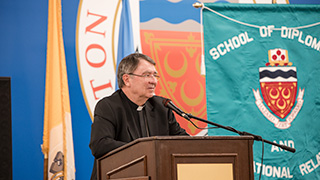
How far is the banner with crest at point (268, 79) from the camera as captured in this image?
3.84m

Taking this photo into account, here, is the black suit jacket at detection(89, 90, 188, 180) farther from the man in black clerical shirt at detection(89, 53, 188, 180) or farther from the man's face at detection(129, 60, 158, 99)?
the man's face at detection(129, 60, 158, 99)

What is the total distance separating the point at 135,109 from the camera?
2.97 meters

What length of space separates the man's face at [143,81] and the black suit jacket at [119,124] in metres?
0.12

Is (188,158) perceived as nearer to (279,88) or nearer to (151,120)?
(151,120)

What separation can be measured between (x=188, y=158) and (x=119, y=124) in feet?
3.03

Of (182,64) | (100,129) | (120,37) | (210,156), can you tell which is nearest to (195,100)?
(182,64)

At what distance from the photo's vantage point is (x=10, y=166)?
3.55 m

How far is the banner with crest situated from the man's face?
3.36 feet

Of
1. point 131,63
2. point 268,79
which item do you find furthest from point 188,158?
point 268,79

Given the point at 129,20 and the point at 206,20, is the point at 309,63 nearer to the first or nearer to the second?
the point at 206,20

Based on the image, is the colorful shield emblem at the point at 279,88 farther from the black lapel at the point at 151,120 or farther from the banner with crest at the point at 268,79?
the black lapel at the point at 151,120

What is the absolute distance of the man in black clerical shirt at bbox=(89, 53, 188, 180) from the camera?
9.14ft

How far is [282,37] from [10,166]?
2.73 metres

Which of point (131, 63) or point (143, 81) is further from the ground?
point (131, 63)
